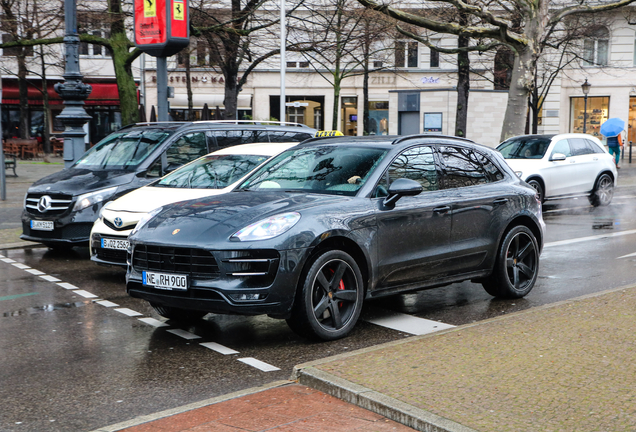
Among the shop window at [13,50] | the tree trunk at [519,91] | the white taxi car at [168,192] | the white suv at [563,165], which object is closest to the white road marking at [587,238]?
the white suv at [563,165]

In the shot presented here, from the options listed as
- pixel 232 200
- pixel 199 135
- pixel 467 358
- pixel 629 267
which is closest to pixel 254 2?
pixel 199 135

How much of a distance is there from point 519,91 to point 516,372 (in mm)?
18303

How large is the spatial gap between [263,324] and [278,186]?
1.27 metres

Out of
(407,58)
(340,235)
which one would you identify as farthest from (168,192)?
(407,58)

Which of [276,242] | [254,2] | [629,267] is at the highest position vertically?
[254,2]

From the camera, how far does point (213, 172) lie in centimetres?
988

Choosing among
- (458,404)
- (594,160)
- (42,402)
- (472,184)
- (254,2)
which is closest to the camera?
(458,404)

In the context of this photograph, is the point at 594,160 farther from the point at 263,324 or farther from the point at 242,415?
the point at 242,415

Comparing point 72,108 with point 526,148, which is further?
point 526,148

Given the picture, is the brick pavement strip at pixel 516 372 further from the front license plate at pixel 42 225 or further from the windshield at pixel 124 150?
the front license plate at pixel 42 225

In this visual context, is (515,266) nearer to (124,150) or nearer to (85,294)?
(85,294)

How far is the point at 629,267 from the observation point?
10.1 m

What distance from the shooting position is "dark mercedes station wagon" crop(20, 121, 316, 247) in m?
10.8

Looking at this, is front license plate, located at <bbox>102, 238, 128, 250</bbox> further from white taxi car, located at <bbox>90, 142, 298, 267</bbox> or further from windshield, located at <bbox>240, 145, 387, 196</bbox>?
windshield, located at <bbox>240, 145, 387, 196</bbox>
